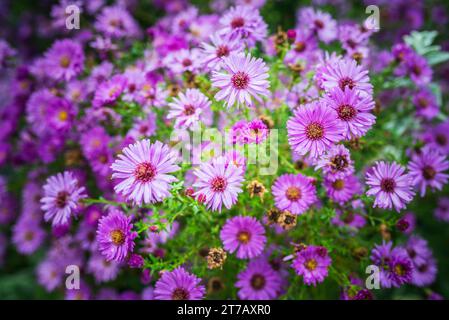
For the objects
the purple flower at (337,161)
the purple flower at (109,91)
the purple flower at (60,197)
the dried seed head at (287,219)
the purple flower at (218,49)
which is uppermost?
the purple flower at (218,49)

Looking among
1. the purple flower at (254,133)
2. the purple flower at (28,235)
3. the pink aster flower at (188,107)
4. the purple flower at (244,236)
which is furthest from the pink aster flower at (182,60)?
the purple flower at (28,235)

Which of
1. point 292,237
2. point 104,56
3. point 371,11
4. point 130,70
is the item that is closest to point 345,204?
point 292,237

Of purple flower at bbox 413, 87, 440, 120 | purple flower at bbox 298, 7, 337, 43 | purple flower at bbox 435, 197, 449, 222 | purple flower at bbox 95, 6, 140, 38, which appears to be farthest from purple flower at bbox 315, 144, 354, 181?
purple flower at bbox 95, 6, 140, 38

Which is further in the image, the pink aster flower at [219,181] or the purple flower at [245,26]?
the purple flower at [245,26]

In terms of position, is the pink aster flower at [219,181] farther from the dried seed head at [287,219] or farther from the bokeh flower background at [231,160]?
the dried seed head at [287,219]

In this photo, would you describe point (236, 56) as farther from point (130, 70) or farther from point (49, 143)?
point (49, 143)

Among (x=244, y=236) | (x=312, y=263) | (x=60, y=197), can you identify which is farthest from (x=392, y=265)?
(x=60, y=197)

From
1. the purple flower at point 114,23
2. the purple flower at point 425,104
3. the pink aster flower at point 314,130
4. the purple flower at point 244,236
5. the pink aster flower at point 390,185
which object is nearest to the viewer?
the pink aster flower at point 314,130

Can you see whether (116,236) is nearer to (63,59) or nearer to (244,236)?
(244,236)

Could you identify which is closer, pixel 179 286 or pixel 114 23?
pixel 179 286
